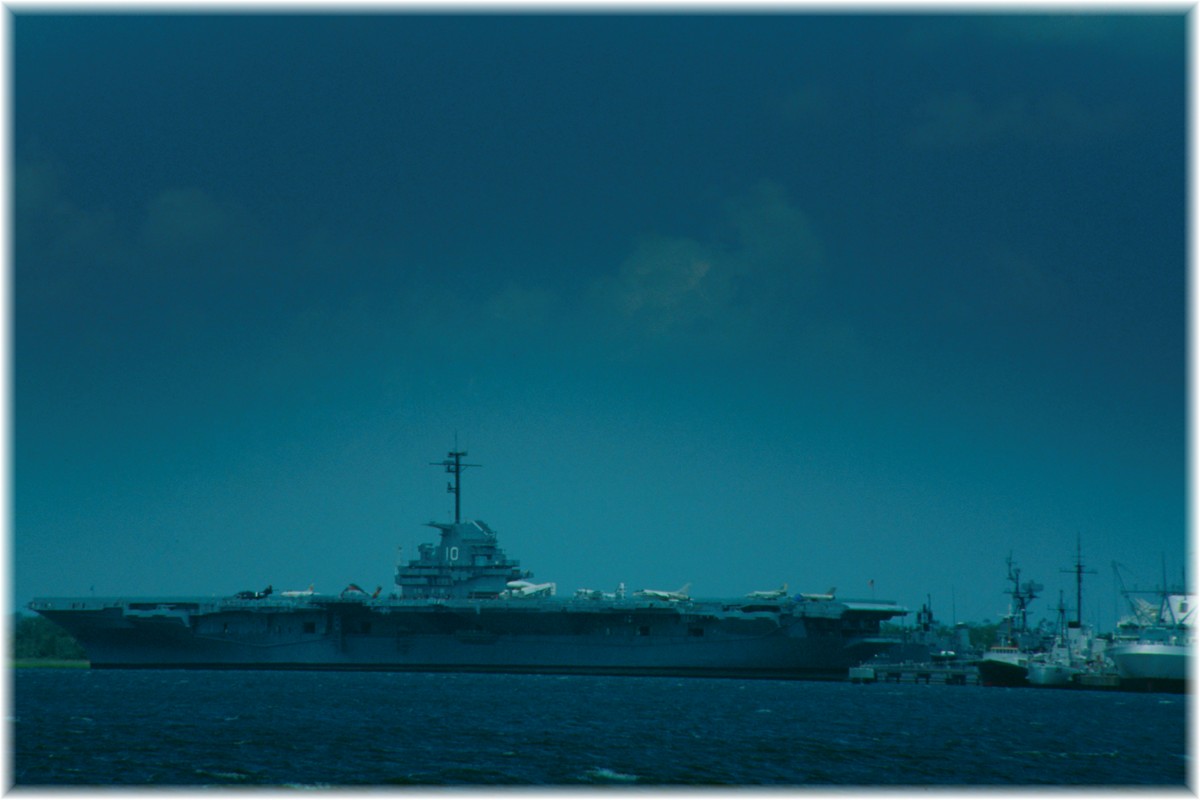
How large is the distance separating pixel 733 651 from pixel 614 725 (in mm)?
21965

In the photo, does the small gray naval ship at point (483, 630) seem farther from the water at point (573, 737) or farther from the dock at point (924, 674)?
the water at point (573, 737)

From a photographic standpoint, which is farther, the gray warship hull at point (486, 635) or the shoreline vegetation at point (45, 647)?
the shoreline vegetation at point (45, 647)

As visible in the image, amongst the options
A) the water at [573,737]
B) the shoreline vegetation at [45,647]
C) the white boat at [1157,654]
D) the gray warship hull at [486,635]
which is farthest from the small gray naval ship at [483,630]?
the shoreline vegetation at [45,647]

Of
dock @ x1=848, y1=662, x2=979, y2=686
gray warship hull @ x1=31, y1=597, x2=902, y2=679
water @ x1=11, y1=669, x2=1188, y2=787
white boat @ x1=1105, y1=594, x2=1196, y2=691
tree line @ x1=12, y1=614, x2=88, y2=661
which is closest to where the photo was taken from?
water @ x1=11, y1=669, x2=1188, y2=787

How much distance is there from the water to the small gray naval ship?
21.4 ft

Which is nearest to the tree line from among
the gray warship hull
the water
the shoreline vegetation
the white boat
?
the shoreline vegetation

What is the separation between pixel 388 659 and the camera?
58875mm

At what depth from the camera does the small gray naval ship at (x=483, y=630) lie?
55969mm

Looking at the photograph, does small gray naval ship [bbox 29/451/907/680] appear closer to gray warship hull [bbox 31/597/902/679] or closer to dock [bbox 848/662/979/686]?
gray warship hull [bbox 31/597/902/679]

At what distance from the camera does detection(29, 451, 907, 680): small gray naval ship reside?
56.0 metres

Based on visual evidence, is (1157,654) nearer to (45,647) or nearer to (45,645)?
(45,647)

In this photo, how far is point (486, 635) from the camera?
5822cm

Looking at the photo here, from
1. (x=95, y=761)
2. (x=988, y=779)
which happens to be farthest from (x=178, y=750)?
(x=988, y=779)

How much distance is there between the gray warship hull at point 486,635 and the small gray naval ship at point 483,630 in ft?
0.12
